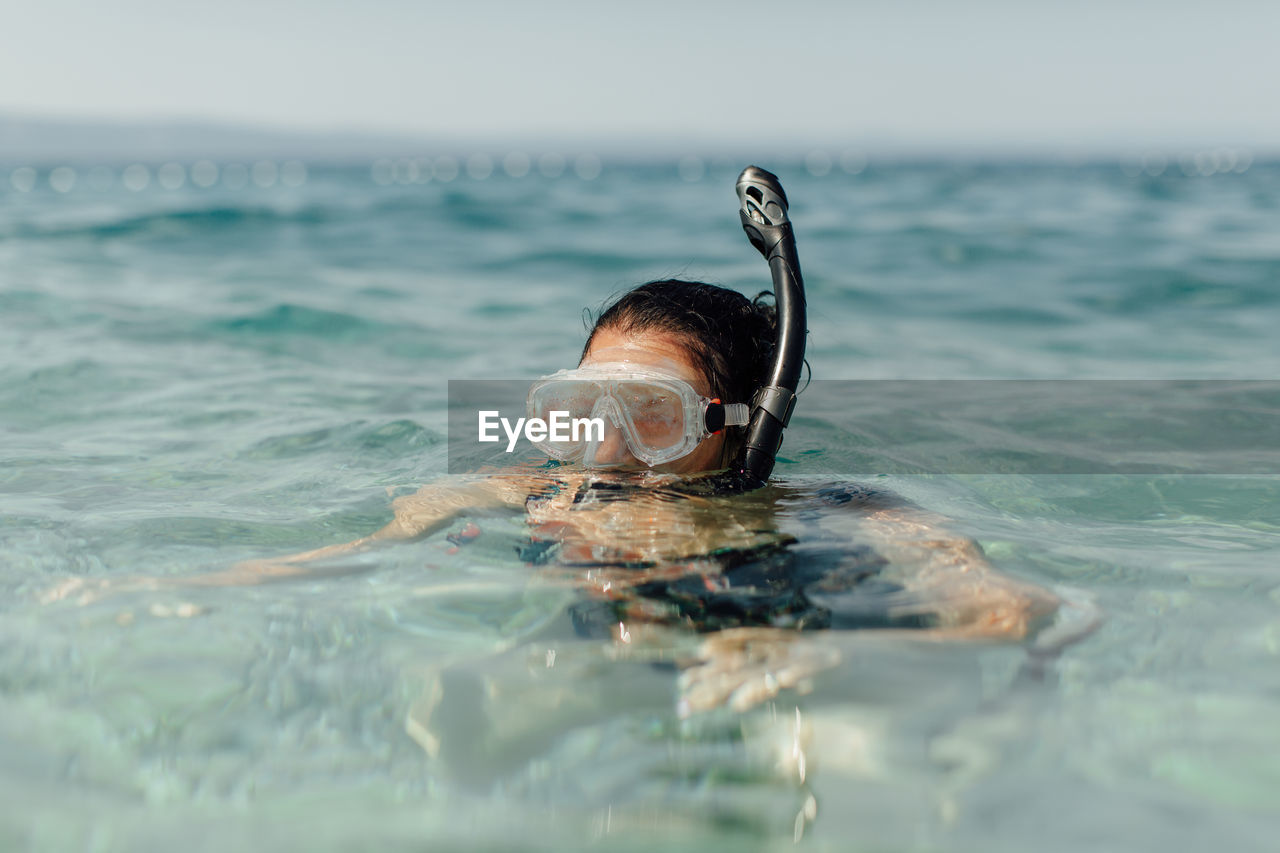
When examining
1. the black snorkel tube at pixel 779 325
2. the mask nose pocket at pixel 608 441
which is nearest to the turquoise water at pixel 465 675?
the mask nose pocket at pixel 608 441

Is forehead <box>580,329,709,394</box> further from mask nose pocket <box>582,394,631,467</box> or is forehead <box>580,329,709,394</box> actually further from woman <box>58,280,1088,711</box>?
mask nose pocket <box>582,394,631,467</box>

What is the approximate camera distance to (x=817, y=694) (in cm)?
190

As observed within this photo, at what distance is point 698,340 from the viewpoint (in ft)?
9.73

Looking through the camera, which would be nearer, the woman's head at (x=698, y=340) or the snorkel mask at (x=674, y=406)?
the snorkel mask at (x=674, y=406)

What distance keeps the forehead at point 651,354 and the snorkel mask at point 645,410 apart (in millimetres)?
39

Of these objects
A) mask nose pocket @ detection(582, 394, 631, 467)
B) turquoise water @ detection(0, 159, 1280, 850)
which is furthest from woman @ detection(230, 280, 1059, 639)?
turquoise water @ detection(0, 159, 1280, 850)

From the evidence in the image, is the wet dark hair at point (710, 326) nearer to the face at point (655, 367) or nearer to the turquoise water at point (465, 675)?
the face at point (655, 367)

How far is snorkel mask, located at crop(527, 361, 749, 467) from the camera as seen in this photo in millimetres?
2775

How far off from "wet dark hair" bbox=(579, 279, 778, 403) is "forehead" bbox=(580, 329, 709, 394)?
0.02m

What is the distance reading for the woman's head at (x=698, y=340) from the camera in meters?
2.92

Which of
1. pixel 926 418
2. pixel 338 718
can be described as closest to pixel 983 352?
pixel 926 418

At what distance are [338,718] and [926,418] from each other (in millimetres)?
3870

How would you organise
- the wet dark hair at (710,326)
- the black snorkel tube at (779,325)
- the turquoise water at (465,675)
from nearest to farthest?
1. the turquoise water at (465,675)
2. the black snorkel tube at (779,325)
3. the wet dark hair at (710,326)

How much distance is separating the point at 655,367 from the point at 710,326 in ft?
0.90
